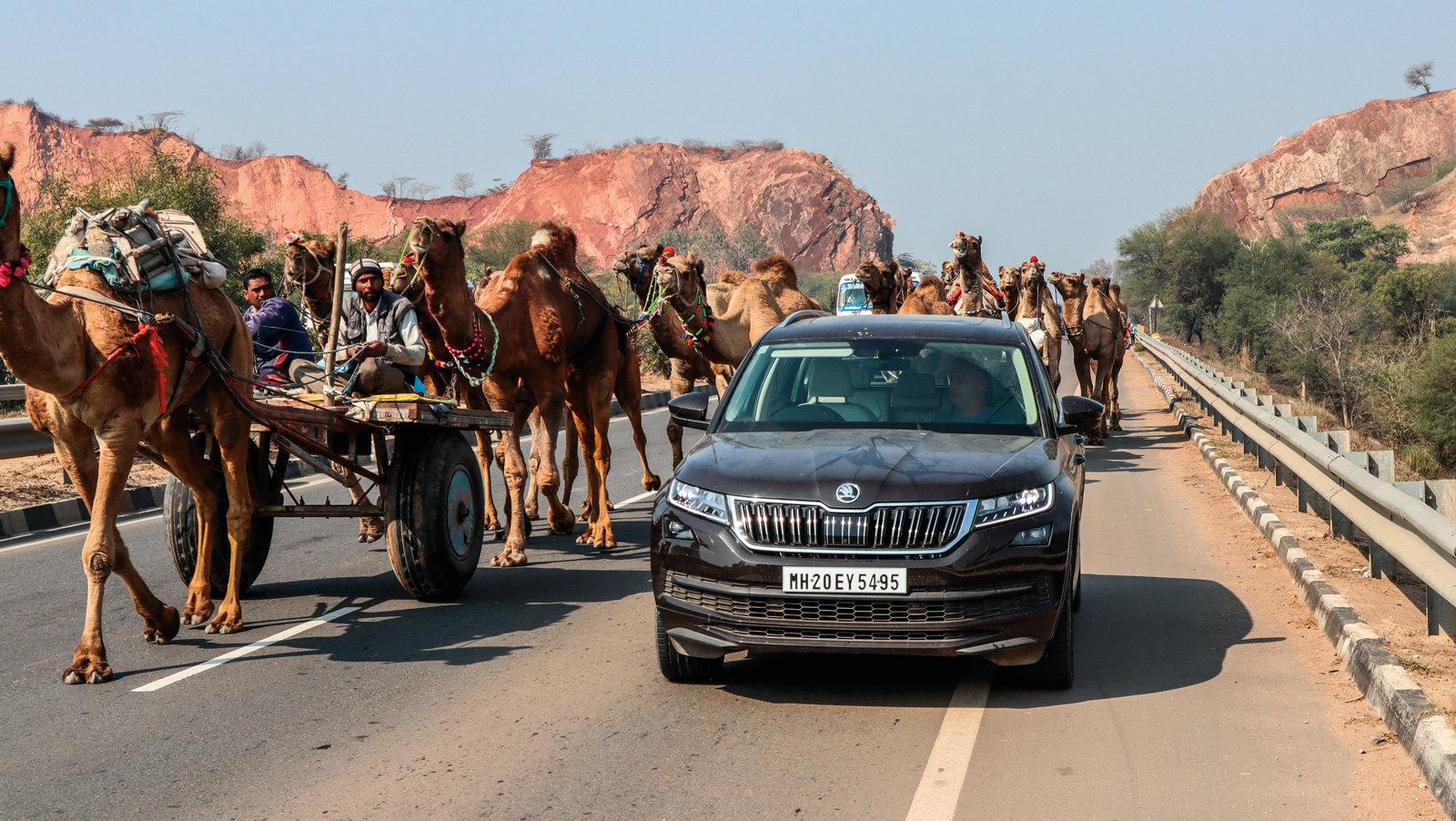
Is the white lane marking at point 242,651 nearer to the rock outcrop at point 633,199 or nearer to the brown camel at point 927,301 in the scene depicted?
the brown camel at point 927,301

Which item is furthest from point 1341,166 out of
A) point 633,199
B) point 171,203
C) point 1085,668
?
point 1085,668

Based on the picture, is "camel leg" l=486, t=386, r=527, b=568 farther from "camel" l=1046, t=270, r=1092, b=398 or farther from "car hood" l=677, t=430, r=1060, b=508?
"camel" l=1046, t=270, r=1092, b=398

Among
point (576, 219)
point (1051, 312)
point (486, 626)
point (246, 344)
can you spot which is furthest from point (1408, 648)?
point (576, 219)

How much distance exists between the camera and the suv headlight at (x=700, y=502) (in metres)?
6.82

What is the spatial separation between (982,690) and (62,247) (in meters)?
5.52

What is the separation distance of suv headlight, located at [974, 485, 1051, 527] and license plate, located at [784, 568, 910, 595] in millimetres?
451

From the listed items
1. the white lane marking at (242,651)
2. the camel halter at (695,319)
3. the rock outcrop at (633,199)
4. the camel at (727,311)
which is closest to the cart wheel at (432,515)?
the white lane marking at (242,651)

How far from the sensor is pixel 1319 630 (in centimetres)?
853

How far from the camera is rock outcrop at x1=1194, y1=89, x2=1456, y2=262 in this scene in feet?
484

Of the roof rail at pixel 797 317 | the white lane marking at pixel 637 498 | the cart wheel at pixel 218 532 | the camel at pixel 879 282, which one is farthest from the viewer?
the camel at pixel 879 282

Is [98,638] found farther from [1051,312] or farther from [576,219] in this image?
[576,219]

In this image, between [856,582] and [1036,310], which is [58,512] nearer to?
[856,582]

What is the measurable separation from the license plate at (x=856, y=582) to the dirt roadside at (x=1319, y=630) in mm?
1936

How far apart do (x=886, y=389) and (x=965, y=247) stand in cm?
1166
